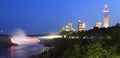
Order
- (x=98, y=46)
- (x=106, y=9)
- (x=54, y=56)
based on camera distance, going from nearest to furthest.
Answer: (x=98, y=46) → (x=54, y=56) → (x=106, y=9)

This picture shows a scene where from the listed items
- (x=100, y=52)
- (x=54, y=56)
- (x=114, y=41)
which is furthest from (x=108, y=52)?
(x=54, y=56)

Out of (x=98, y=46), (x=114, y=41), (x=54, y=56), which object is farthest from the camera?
(x=54, y=56)

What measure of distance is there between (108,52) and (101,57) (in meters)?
0.52

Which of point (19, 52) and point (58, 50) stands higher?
point (58, 50)

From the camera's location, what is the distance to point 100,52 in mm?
23641

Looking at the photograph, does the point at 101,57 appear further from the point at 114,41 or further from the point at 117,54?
the point at 114,41

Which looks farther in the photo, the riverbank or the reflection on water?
the reflection on water

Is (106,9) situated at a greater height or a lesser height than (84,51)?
greater

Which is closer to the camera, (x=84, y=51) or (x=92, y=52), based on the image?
(x=92, y=52)

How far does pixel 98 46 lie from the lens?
24703mm

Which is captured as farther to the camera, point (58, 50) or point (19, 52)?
point (19, 52)

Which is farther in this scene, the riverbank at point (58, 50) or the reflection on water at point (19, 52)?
the reflection on water at point (19, 52)

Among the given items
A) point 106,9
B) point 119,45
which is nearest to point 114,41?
point 119,45

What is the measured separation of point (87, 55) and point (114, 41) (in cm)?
282
